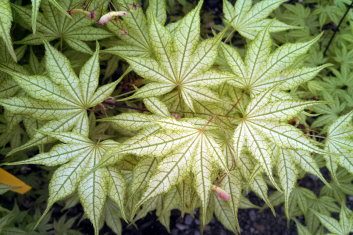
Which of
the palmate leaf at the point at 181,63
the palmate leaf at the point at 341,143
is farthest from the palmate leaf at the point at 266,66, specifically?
the palmate leaf at the point at 341,143

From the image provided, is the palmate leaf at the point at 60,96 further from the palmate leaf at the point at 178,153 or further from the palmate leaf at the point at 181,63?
the palmate leaf at the point at 178,153

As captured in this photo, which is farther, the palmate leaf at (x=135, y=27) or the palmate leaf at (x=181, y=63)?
the palmate leaf at (x=135, y=27)

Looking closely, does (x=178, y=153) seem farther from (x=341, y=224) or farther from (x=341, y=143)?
(x=341, y=224)

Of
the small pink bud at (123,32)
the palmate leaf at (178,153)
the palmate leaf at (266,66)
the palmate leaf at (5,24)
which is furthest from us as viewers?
the small pink bud at (123,32)

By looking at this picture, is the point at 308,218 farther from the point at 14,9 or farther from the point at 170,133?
the point at 14,9

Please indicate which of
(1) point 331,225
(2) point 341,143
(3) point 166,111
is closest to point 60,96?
(3) point 166,111

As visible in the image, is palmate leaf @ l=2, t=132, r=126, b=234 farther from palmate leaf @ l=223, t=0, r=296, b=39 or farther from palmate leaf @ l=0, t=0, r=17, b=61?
palmate leaf @ l=223, t=0, r=296, b=39

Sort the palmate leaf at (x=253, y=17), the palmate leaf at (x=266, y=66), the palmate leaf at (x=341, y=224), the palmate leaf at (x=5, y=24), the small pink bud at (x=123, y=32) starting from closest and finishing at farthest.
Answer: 1. the palmate leaf at (x=5, y=24)
2. the palmate leaf at (x=266, y=66)
3. the small pink bud at (x=123, y=32)
4. the palmate leaf at (x=253, y=17)
5. the palmate leaf at (x=341, y=224)
